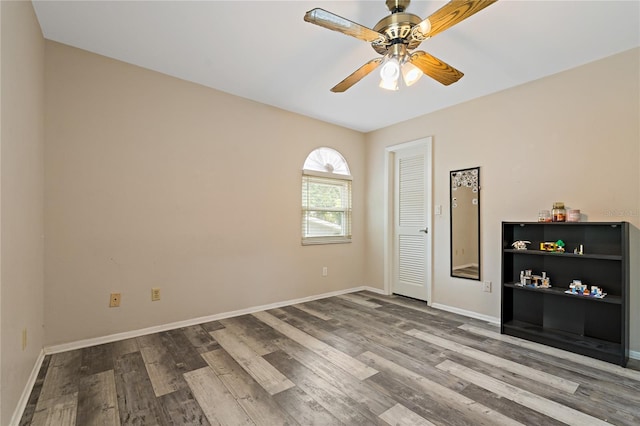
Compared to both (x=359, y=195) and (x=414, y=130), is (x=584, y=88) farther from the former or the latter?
(x=359, y=195)

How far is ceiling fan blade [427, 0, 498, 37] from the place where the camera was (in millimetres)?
1518

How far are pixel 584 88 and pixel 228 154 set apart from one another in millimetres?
3535

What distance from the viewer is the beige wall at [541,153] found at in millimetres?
2477

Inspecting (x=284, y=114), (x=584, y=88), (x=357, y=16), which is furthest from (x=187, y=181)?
(x=584, y=88)

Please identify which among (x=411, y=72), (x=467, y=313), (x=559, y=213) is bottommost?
(x=467, y=313)

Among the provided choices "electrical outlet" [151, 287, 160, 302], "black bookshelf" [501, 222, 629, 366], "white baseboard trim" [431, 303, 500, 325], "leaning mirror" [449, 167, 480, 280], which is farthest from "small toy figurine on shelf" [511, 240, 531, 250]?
"electrical outlet" [151, 287, 160, 302]

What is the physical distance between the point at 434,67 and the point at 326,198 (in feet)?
8.13

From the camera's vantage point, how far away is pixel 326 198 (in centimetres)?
433

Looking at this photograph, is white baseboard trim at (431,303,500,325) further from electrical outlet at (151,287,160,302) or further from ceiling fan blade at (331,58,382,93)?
electrical outlet at (151,287,160,302)

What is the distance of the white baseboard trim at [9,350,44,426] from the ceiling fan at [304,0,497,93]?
2681mm

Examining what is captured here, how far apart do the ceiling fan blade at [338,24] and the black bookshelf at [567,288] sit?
2.26 m

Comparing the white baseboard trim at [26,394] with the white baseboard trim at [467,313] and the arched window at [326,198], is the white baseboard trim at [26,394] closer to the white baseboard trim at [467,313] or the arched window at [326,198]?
the arched window at [326,198]

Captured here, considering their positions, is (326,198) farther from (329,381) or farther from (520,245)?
(329,381)

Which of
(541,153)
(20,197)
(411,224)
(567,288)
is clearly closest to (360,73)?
(541,153)
